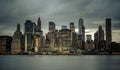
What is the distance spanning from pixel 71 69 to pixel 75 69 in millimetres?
1776

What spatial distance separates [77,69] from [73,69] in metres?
1.80

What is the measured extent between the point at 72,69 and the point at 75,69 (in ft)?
4.44

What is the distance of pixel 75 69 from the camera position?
114 m

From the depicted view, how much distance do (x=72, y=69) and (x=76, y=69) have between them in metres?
1.77

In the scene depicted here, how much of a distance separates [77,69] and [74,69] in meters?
1.33

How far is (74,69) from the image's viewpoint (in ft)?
374

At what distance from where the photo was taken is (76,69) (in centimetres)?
11362

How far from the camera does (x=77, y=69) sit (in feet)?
374

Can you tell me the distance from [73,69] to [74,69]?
20.6 inches

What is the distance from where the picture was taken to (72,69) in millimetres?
113625

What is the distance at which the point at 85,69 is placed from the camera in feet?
382

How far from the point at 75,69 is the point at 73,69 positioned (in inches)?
35.6

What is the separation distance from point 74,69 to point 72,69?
958mm

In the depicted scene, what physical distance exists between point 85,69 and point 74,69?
5.66 m
